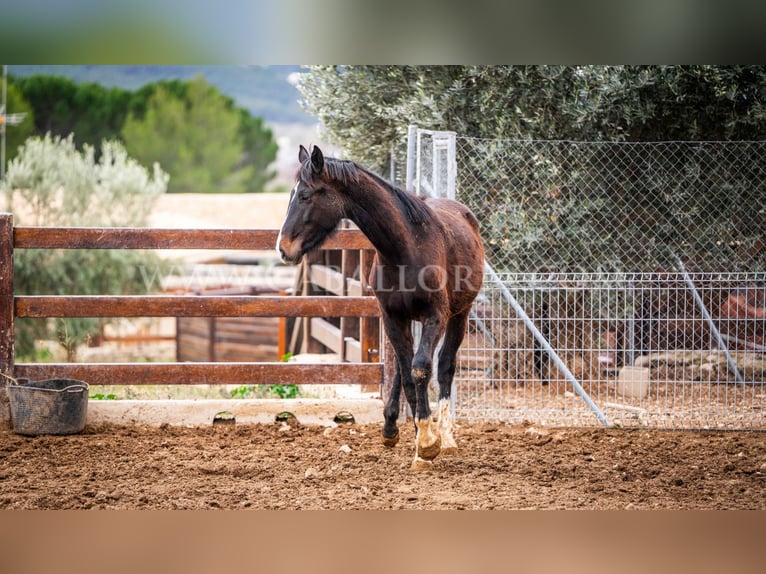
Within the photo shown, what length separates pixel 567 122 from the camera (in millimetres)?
7777

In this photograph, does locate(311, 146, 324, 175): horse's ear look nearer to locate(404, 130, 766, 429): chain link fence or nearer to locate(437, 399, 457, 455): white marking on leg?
locate(437, 399, 457, 455): white marking on leg

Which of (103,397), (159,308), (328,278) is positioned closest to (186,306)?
(159,308)

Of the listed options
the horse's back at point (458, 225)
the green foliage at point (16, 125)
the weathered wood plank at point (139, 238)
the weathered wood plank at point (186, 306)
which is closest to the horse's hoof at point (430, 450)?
the horse's back at point (458, 225)

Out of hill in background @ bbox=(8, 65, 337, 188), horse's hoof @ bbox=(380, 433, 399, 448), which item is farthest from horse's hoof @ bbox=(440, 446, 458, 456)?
hill in background @ bbox=(8, 65, 337, 188)

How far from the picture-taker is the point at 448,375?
530 centimetres

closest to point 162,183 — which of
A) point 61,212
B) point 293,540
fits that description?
point 61,212

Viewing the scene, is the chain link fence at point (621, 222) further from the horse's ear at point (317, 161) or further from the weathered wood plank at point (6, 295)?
the weathered wood plank at point (6, 295)

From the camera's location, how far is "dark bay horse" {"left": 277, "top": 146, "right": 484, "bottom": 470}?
452cm

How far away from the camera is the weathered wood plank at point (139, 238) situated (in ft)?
19.4

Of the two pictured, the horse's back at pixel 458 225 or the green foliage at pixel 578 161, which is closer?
the horse's back at pixel 458 225

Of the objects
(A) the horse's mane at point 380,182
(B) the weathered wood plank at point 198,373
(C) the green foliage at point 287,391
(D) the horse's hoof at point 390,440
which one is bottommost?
(D) the horse's hoof at point 390,440

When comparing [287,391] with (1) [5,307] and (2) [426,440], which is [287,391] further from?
(2) [426,440]

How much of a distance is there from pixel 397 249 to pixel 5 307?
3039mm
